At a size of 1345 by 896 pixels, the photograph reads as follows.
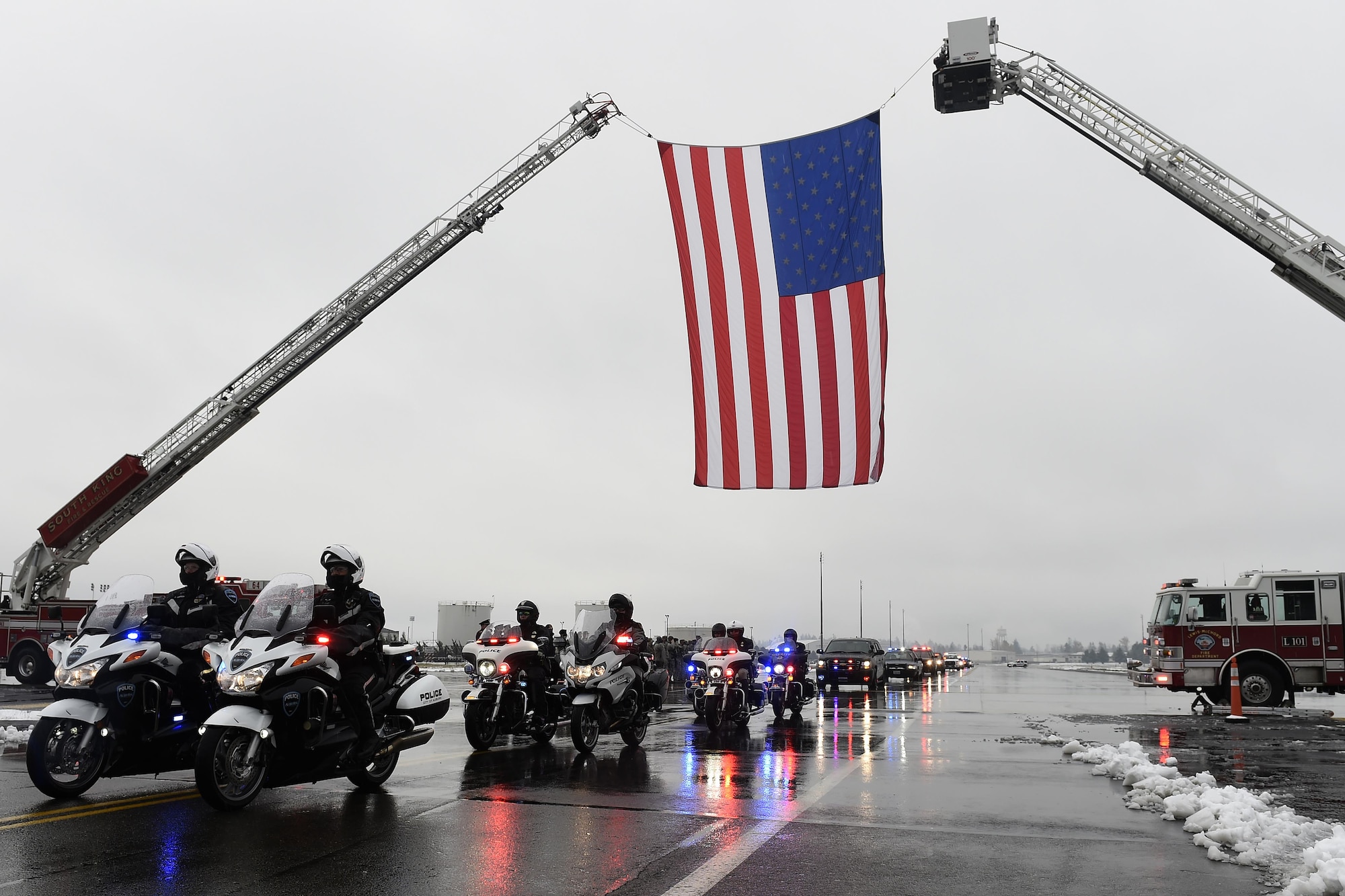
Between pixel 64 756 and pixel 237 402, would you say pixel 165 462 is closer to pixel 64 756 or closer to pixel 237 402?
pixel 237 402

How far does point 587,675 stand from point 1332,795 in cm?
774

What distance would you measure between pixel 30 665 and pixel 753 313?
2223cm

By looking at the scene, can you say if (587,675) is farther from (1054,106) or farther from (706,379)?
(1054,106)

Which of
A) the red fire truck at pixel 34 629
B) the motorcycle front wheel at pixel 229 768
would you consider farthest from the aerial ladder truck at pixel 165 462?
the motorcycle front wheel at pixel 229 768

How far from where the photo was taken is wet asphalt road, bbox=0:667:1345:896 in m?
5.65

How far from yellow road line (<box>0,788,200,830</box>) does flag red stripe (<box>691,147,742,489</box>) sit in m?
8.84

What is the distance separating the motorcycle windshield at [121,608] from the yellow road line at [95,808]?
1.36 m

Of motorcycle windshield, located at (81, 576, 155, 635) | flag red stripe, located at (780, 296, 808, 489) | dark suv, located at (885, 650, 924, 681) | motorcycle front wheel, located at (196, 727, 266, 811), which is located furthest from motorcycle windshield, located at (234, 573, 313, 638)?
dark suv, located at (885, 650, 924, 681)

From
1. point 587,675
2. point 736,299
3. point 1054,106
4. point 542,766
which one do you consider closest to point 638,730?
point 587,675

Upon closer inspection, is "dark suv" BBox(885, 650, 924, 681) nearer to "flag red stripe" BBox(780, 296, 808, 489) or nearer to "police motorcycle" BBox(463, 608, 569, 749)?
"flag red stripe" BBox(780, 296, 808, 489)

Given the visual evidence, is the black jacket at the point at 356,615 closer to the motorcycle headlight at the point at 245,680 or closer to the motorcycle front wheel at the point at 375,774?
the motorcycle headlight at the point at 245,680

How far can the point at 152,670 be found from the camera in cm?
831

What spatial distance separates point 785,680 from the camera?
18.3 meters

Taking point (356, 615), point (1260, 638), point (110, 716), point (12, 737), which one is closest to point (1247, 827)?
point (356, 615)
